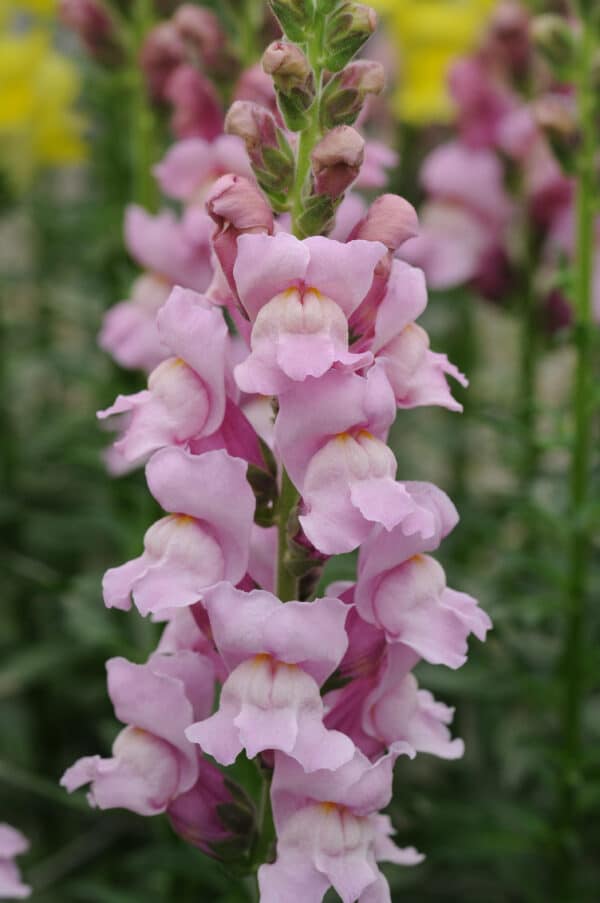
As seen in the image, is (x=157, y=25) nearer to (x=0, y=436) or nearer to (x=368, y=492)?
(x=0, y=436)

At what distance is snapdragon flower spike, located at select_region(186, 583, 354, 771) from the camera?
0.88 meters

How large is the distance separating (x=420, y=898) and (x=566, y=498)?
2.00 ft

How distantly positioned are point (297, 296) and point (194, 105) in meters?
0.85

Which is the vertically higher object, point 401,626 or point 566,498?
point 401,626

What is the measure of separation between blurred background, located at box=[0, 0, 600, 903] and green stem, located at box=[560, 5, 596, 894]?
26 millimetres

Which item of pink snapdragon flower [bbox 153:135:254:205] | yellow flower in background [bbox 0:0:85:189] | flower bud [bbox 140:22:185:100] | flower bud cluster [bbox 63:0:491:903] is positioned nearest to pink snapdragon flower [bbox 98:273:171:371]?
pink snapdragon flower [bbox 153:135:254:205]

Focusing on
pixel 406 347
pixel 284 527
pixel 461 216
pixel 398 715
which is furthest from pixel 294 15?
pixel 461 216

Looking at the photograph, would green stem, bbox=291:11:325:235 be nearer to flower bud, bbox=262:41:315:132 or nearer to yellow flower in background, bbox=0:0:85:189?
flower bud, bbox=262:41:315:132

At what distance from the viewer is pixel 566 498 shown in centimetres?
171

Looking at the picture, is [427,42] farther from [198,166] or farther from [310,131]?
[310,131]

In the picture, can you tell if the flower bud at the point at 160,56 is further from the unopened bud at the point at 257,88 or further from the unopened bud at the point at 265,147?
the unopened bud at the point at 265,147

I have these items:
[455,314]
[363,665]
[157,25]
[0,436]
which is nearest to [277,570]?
[363,665]

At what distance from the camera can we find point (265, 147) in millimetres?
952

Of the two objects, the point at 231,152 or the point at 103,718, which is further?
the point at 103,718
